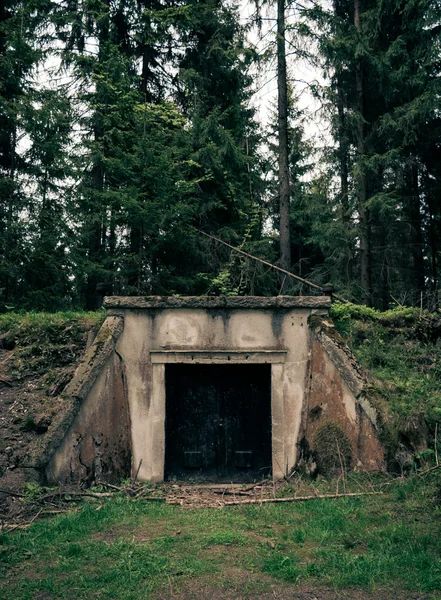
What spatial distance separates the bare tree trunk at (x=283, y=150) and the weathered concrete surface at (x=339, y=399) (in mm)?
6223

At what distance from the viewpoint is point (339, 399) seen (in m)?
8.49

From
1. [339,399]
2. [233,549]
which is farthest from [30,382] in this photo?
[339,399]

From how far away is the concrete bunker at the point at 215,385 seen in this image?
857cm

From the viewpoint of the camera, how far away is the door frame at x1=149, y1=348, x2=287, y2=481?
8938 millimetres

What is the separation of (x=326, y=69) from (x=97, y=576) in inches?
651

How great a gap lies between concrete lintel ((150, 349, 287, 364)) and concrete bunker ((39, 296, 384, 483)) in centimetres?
2

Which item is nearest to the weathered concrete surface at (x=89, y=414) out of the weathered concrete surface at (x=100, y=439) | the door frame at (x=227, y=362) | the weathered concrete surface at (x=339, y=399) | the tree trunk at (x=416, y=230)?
the weathered concrete surface at (x=100, y=439)

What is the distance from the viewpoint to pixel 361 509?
639 centimetres

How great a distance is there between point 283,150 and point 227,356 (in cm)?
862

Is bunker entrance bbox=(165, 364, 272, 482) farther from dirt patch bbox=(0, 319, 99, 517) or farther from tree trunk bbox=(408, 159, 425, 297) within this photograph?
tree trunk bbox=(408, 159, 425, 297)

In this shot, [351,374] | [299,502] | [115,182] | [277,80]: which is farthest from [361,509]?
[277,80]

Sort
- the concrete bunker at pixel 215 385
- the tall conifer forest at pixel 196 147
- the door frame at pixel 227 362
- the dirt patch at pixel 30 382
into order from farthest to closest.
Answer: the tall conifer forest at pixel 196 147
the door frame at pixel 227 362
the concrete bunker at pixel 215 385
the dirt patch at pixel 30 382

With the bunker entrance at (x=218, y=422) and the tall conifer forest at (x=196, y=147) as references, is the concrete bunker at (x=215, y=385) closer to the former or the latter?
the bunker entrance at (x=218, y=422)

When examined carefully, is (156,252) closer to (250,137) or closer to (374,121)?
(250,137)
